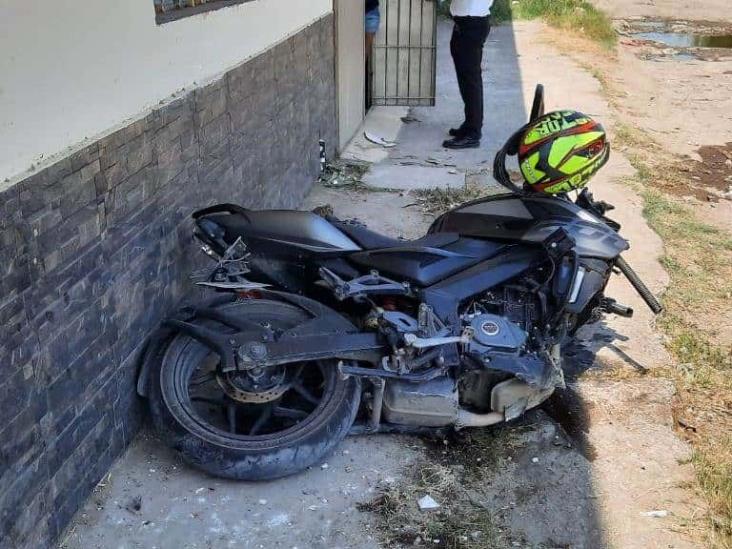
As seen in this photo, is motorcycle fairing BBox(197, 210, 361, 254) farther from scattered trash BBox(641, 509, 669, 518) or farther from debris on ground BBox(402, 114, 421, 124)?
debris on ground BBox(402, 114, 421, 124)

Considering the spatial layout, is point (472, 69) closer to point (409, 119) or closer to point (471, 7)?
point (471, 7)

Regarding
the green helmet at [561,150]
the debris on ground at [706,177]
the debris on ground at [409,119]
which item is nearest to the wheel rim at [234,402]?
the green helmet at [561,150]

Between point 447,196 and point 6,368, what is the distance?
170 inches

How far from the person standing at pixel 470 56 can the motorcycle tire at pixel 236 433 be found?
4714mm

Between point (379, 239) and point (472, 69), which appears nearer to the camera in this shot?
point (379, 239)

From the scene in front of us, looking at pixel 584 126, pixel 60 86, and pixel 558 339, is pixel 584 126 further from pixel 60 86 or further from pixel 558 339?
pixel 60 86

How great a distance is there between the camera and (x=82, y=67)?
2.50 meters

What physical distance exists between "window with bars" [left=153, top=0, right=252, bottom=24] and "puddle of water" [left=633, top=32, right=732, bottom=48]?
13.3m

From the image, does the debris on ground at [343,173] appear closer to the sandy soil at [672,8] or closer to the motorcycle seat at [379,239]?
the motorcycle seat at [379,239]

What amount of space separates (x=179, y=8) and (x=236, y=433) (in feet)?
6.01

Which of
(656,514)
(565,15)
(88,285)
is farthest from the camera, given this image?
(565,15)

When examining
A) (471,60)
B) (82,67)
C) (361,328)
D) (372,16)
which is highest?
(82,67)

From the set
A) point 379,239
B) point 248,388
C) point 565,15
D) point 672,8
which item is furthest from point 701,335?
point 672,8

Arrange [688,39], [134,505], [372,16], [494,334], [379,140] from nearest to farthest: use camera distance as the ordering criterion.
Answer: [134,505], [494,334], [379,140], [372,16], [688,39]
